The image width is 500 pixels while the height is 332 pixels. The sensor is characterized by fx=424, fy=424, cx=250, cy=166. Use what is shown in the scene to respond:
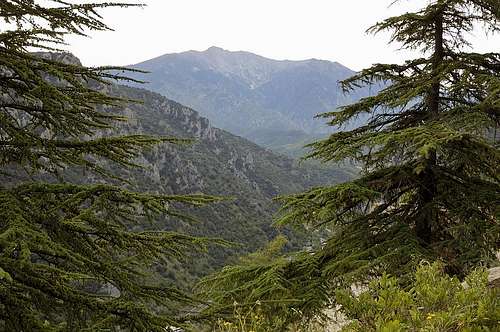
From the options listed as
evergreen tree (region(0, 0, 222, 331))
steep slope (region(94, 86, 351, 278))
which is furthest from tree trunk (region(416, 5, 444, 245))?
steep slope (region(94, 86, 351, 278))

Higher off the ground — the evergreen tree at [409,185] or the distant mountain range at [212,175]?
the evergreen tree at [409,185]

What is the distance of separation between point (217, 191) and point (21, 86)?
91.9 metres

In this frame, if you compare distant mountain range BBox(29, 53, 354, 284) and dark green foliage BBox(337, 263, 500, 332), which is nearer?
dark green foliage BBox(337, 263, 500, 332)

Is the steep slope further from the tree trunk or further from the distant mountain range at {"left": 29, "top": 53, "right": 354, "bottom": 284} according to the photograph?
the tree trunk

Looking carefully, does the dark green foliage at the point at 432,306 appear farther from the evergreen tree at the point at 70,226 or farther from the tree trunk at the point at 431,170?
the tree trunk at the point at 431,170

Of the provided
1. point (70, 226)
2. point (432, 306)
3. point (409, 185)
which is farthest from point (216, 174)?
point (432, 306)

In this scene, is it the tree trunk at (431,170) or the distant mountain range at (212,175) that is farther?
the distant mountain range at (212,175)

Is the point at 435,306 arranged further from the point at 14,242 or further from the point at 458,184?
the point at 458,184

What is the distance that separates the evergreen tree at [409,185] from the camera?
6.07 meters

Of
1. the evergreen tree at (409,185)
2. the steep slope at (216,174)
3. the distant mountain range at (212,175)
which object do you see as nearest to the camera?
the evergreen tree at (409,185)

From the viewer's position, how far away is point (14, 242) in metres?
2.71

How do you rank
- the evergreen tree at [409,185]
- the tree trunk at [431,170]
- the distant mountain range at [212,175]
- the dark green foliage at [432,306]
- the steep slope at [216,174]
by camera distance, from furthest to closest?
the steep slope at [216,174] → the distant mountain range at [212,175] → the tree trunk at [431,170] → the evergreen tree at [409,185] → the dark green foliage at [432,306]

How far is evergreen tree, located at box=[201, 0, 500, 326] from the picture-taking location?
6066 millimetres

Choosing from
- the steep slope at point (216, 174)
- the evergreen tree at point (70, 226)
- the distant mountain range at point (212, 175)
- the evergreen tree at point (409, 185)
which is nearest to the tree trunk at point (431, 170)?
the evergreen tree at point (409, 185)
